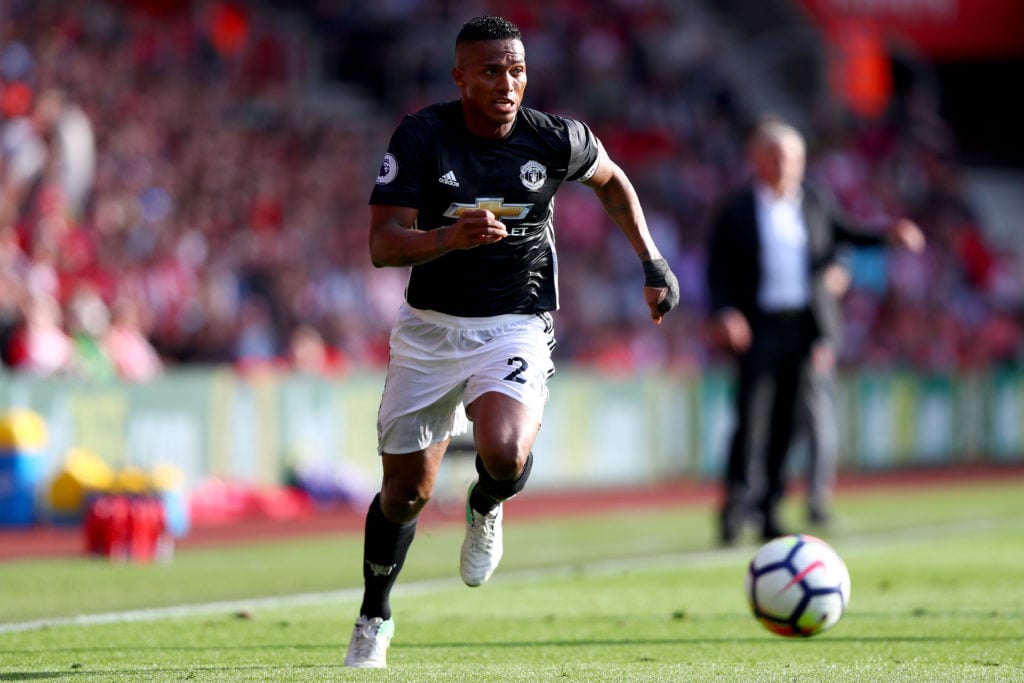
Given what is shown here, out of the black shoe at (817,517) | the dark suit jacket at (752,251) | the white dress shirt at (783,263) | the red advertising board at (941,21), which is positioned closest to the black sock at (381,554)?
the dark suit jacket at (752,251)

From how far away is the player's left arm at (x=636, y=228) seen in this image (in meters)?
6.55

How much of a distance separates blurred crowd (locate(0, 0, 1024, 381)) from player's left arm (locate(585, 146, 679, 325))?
8.77 m

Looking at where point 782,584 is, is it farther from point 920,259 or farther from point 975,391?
point 920,259

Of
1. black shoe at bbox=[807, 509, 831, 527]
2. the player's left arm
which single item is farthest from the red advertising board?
the player's left arm

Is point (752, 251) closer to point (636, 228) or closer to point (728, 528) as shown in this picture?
point (728, 528)

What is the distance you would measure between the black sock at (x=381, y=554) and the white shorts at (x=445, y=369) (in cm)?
28

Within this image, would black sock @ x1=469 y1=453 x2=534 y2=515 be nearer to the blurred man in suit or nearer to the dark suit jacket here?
the blurred man in suit

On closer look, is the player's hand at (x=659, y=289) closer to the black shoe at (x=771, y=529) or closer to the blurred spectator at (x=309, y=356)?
the black shoe at (x=771, y=529)

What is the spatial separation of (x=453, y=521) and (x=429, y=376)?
899 cm

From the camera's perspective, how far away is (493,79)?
6195 millimetres

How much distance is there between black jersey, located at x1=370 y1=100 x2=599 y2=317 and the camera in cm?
614

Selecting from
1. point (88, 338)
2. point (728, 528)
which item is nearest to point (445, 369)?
point (728, 528)

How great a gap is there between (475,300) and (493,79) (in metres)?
0.81

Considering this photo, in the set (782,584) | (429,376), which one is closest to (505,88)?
(429,376)
